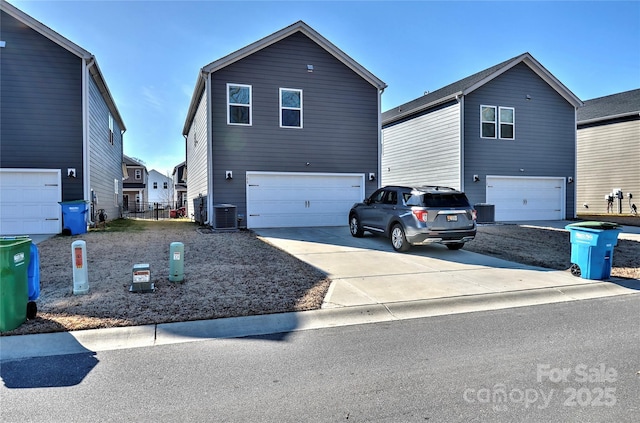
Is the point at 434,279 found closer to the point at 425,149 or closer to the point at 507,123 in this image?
the point at 425,149

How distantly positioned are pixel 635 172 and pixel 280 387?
82.7 ft

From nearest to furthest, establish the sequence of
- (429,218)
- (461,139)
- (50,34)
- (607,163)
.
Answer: (429,218) → (50,34) → (461,139) → (607,163)

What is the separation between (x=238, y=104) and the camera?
14711 millimetres

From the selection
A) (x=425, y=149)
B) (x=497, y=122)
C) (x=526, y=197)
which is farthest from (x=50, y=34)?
(x=526, y=197)

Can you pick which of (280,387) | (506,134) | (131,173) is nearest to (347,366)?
(280,387)

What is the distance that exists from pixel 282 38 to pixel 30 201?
1034 centimetres

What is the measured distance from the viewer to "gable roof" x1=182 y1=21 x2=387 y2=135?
14302mm

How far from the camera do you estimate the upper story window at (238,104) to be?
14609mm

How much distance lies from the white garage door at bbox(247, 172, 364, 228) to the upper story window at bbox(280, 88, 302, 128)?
1956 millimetres

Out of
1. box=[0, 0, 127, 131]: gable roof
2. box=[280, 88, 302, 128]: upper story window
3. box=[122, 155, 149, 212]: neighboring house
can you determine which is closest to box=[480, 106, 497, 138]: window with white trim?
box=[280, 88, 302, 128]: upper story window

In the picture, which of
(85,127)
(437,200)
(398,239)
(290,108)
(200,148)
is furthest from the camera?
(200,148)

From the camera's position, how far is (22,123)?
1302 centimetres

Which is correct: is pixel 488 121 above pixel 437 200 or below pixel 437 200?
above

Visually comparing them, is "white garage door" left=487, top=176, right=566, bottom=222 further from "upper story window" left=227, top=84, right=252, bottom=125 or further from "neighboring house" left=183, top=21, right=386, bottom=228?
"upper story window" left=227, top=84, right=252, bottom=125
